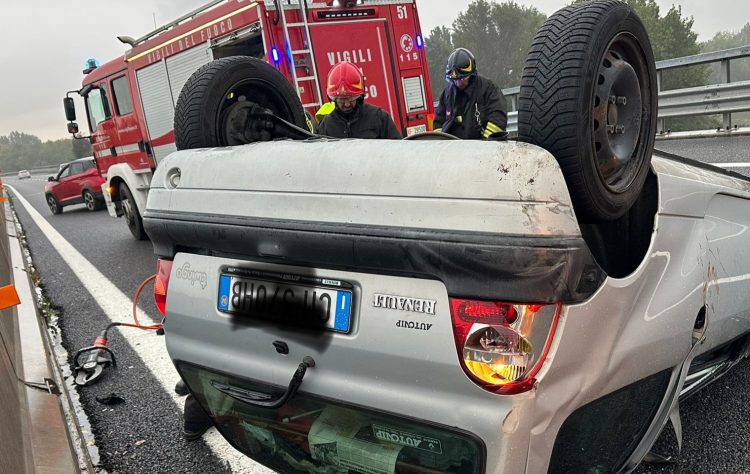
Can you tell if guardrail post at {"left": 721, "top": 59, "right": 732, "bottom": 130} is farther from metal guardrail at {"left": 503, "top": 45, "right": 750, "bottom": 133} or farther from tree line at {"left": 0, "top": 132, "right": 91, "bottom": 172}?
tree line at {"left": 0, "top": 132, "right": 91, "bottom": 172}

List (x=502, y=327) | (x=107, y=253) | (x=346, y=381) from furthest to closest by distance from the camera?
1. (x=107, y=253)
2. (x=346, y=381)
3. (x=502, y=327)

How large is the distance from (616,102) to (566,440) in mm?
1020

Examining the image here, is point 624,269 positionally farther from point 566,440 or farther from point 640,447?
point 566,440

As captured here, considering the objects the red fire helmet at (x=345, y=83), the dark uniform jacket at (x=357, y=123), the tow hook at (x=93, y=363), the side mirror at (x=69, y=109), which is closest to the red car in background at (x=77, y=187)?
the side mirror at (x=69, y=109)

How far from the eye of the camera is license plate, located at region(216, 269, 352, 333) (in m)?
1.71

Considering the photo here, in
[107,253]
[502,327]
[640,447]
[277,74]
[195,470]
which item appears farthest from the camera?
[107,253]

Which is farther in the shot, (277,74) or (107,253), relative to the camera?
(107,253)

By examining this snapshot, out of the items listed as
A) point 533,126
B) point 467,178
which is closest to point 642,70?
point 533,126

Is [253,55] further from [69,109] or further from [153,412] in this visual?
[153,412]

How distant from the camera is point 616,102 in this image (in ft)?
6.12

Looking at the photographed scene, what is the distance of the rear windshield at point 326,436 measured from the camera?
1576mm

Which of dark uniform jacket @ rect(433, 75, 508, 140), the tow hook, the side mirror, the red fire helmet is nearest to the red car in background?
the side mirror

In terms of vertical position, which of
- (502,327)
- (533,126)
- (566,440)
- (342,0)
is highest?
(342,0)

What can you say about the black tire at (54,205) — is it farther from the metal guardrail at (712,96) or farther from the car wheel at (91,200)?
the metal guardrail at (712,96)
